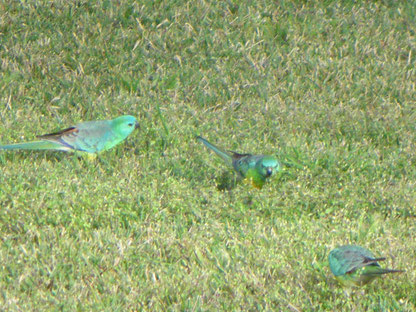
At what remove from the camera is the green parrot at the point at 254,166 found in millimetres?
5367

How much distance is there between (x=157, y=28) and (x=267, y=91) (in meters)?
1.57

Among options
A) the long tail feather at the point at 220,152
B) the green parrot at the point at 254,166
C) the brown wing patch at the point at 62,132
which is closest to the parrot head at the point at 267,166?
the green parrot at the point at 254,166

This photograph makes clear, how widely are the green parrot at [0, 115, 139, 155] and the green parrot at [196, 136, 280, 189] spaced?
909 millimetres

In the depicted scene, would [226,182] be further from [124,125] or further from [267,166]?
[124,125]

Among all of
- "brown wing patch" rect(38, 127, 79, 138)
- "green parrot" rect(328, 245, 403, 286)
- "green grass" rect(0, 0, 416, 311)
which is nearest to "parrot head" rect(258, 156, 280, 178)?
"green grass" rect(0, 0, 416, 311)

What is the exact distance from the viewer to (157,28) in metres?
7.97

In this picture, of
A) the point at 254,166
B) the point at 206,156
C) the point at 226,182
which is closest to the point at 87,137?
the point at 206,156

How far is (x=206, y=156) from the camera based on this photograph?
19.8 feet

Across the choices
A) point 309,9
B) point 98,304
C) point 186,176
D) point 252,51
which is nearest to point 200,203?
point 186,176

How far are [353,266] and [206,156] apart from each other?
2215mm

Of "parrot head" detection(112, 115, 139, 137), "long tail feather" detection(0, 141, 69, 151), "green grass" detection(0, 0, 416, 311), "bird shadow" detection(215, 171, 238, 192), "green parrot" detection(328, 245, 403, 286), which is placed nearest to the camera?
"green parrot" detection(328, 245, 403, 286)

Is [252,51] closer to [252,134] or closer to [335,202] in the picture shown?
[252,134]

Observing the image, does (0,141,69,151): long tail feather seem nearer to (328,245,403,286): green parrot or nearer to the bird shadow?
the bird shadow

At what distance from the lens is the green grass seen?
4332 mm
